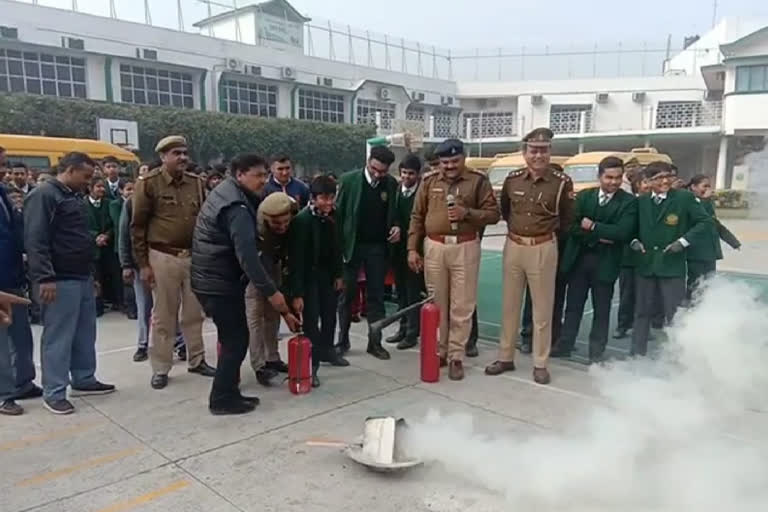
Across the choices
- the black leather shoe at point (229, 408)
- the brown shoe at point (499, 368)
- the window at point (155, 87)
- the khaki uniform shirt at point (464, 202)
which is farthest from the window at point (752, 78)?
the black leather shoe at point (229, 408)

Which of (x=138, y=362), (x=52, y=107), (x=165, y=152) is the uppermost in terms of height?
(x=52, y=107)

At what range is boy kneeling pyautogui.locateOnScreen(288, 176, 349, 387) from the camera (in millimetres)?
4332

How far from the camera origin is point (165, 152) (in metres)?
4.24

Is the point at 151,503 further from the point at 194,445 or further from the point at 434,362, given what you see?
the point at 434,362

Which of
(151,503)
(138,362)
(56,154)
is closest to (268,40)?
(56,154)

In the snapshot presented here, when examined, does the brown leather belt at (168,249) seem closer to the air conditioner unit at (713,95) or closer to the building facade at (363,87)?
the building facade at (363,87)

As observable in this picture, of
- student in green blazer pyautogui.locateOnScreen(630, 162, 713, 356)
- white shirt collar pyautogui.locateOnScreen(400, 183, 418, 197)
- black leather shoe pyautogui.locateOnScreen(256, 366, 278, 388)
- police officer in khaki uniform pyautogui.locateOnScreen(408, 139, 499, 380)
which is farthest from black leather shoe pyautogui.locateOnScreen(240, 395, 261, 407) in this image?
student in green blazer pyautogui.locateOnScreen(630, 162, 713, 356)

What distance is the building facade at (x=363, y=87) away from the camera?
23.1m

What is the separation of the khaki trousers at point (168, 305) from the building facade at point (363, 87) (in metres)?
Result: 21.2

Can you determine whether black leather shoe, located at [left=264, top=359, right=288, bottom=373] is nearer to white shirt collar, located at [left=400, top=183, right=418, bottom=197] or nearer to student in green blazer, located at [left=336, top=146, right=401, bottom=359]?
student in green blazer, located at [left=336, top=146, right=401, bottom=359]

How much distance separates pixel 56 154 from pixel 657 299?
1060 cm

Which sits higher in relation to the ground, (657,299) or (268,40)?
(268,40)

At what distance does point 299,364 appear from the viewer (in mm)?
4219

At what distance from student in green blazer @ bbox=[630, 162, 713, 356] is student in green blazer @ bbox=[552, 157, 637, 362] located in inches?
5.2
